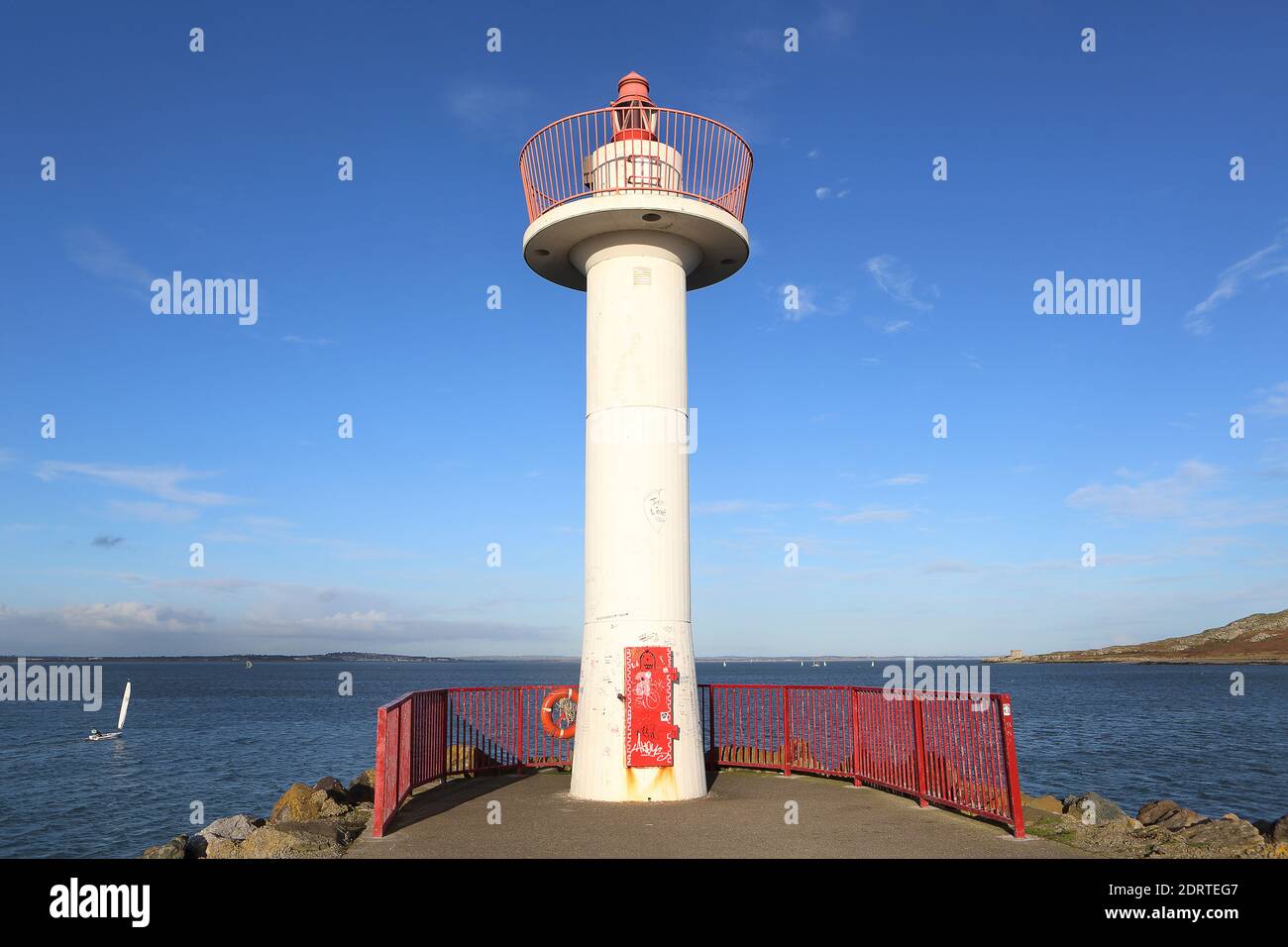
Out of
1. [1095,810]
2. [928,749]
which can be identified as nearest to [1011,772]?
[928,749]

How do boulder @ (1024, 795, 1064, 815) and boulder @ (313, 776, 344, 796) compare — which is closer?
boulder @ (1024, 795, 1064, 815)

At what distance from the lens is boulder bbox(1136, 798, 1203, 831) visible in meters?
16.0

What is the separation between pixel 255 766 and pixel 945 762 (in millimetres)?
31577

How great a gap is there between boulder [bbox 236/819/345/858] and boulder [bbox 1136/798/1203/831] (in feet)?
43.7

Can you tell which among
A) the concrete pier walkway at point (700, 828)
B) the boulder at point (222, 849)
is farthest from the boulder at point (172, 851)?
the concrete pier walkway at point (700, 828)

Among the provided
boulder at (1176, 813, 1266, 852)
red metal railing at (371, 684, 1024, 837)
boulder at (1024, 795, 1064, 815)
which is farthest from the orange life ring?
boulder at (1176, 813, 1266, 852)

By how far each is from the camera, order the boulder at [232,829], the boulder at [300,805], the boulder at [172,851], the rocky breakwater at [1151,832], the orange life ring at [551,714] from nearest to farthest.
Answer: the rocky breakwater at [1151,832]
the orange life ring at [551,714]
the boulder at [172,851]
the boulder at [300,805]
the boulder at [232,829]

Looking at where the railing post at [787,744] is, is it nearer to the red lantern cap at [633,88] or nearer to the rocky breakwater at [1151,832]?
the rocky breakwater at [1151,832]

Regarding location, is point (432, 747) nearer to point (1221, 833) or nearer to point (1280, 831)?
point (1221, 833)

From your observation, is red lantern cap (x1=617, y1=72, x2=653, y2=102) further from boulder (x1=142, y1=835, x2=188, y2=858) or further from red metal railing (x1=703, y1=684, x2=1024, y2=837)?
boulder (x1=142, y1=835, x2=188, y2=858)

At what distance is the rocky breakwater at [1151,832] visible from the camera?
9008 millimetres

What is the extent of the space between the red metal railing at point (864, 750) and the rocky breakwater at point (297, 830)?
0.68 metres

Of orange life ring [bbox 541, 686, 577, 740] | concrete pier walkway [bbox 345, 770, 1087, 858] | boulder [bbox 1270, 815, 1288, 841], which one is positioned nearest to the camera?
concrete pier walkway [bbox 345, 770, 1087, 858]
